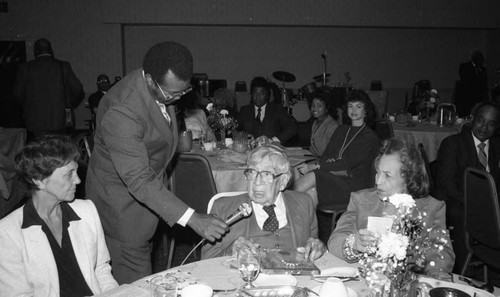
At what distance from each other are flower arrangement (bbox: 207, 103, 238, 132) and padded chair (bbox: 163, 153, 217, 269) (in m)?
1.59

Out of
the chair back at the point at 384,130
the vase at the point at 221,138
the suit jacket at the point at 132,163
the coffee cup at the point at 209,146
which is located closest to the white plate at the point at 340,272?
the suit jacket at the point at 132,163

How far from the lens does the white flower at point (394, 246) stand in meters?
1.42

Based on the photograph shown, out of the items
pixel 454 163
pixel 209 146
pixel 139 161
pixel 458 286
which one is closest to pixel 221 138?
pixel 209 146

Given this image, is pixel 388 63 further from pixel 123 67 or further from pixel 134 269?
pixel 134 269

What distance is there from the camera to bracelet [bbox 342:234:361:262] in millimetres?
2158

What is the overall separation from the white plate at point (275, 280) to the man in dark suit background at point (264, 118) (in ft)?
13.6

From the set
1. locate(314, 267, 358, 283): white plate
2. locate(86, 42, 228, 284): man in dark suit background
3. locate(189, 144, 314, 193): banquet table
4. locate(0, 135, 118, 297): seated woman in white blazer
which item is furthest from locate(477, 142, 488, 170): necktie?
locate(0, 135, 118, 297): seated woman in white blazer

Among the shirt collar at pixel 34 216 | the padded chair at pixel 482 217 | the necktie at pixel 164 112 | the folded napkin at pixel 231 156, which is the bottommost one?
the padded chair at pixel 482 217

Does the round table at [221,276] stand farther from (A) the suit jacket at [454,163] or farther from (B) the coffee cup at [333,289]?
(A) the suit jacket at [454,163]

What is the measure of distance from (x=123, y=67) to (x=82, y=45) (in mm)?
1076

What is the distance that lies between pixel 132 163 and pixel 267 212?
76cm

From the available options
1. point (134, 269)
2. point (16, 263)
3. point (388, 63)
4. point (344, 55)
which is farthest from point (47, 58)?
point (388, 63)

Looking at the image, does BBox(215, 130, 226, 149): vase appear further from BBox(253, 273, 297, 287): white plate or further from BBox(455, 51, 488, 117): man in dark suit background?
BBox(455, 51, 488, 117): man in dark suit background

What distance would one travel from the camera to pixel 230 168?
13.5 feet
